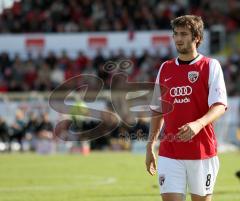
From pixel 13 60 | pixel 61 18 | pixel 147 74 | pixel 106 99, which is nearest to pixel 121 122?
pixel 106 99

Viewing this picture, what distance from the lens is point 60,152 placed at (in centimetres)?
2819

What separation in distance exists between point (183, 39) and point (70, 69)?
2568 centimetres

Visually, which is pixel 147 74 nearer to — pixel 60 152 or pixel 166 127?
pixel 60 152

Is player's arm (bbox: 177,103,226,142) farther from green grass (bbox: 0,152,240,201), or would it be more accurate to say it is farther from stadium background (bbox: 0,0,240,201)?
stadium background (bbox: 0,0,240,201)

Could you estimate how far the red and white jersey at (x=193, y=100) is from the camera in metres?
6.65

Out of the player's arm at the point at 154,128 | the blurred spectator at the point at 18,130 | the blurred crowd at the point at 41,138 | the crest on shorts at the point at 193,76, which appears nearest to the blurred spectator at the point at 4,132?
the blurred crowd at the point at 41,138

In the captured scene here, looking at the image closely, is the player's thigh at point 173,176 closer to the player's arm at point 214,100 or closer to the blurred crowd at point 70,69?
the player's arm at point 214,100

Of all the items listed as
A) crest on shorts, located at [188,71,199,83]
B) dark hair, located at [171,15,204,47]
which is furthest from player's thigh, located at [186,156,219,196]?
dark hair, located at [171,15,204,47]

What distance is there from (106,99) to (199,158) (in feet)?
73.7

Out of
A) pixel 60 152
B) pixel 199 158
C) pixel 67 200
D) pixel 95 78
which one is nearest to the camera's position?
pixel 199 158

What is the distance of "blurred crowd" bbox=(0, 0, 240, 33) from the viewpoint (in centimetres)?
3391

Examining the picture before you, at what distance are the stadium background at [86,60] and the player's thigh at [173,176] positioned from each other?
14311 mm

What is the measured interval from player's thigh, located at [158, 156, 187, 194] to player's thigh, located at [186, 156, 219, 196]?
2.4 inches

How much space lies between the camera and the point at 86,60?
1265 inches
